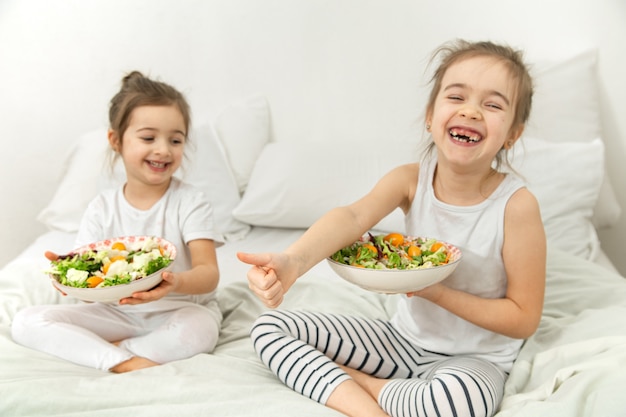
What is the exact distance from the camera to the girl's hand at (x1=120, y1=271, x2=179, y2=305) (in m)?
1.13

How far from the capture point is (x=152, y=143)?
140cm

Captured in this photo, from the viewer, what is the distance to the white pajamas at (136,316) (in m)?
1.18

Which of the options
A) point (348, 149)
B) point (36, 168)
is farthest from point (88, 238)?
point (36, 168)

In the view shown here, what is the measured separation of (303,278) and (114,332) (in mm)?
525

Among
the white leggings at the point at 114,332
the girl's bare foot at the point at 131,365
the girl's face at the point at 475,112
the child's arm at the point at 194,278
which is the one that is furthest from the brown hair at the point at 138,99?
the girl's face at the point at 475,112

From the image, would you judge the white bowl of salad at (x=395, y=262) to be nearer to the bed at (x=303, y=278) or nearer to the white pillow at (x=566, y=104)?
the bed at (x=303, y=278)

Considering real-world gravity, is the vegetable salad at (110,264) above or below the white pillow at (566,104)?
below

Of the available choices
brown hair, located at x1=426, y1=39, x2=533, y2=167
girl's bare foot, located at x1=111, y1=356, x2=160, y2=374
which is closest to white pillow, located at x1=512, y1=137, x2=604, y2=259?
brown hair, located at x1=426, y1=39, x2=533, y2=167

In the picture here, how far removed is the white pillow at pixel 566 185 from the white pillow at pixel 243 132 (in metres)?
0.97

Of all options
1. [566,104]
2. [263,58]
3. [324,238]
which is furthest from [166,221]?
[566,104]

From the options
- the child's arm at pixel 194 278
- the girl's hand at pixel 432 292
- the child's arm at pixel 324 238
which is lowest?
the child's arm at pixel 194 278

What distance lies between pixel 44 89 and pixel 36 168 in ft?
1.10

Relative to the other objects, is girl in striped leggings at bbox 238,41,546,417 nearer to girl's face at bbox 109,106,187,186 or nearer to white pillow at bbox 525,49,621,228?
girl's face at bbox 109,106,187,186

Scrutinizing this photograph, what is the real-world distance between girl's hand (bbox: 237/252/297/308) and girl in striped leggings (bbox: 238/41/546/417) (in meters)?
0.07
